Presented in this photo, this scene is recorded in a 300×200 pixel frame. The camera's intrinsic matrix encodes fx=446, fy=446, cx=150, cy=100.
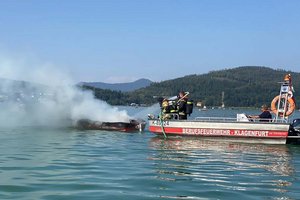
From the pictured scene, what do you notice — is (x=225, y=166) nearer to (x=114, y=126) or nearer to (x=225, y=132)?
(x=225, y=132)

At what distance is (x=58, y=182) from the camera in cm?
1122

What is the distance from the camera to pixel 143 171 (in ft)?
44.0

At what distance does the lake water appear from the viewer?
10.4 metres

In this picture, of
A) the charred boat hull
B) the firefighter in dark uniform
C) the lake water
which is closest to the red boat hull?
the firefighter in dark uniform

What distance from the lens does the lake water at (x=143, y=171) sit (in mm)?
10445

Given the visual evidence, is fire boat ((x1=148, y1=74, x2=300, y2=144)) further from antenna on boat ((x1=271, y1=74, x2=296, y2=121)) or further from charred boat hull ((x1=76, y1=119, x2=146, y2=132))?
charred boat hull ((x1=76, y1=119, x2=146, y2=132))

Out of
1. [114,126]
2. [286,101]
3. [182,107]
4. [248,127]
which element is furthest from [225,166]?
[114,126]

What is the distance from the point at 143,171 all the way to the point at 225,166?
3209mm

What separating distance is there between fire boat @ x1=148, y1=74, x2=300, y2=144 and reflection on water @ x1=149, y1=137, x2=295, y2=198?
762 mm

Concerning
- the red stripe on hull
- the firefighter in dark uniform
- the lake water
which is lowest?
the lake water

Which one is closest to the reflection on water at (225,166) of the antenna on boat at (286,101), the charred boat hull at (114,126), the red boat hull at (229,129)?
the red boat hull at (229,129)

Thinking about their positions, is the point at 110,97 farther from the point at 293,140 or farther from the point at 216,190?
the point at 216,190

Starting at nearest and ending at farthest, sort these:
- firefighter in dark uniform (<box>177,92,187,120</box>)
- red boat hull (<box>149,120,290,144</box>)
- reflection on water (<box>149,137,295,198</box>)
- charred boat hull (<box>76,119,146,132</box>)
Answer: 1. reflection on water (<box>149,137,295,198</box>)
2. red boat hull (<box>149,120,290,144</box>)
3. firefighter in dark uniform (<box>177,92,187,120</box>)
4. charred boat hull (<box>76,119,146,132</box>)

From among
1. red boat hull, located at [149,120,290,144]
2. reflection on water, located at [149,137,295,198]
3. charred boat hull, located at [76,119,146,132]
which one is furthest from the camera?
charred boat hull, located at [76,119,146,132]
